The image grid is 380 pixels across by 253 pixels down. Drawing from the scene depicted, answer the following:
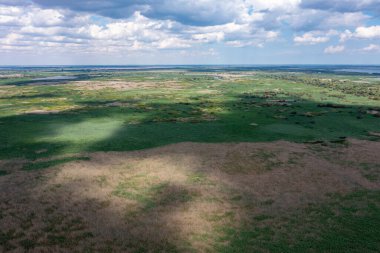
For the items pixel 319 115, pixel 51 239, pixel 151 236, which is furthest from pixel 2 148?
A: pixel 319 115

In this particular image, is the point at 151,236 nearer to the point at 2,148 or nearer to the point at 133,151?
the point at 133,151

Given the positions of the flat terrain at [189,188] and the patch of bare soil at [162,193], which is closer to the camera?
the flat terrain at [189,188]

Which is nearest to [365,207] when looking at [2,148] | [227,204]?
[227,204]

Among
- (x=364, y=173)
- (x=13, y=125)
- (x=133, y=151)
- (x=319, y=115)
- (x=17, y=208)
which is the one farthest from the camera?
(x=319, y=115)

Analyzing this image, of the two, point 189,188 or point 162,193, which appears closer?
point 162,193

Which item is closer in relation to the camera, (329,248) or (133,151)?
(329,248)

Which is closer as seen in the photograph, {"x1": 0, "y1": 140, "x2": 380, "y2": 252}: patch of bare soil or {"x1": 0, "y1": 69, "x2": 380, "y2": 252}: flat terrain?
{"x1": 0, "y1": 69, "x2": 380, "y2": 252}: flat terrain

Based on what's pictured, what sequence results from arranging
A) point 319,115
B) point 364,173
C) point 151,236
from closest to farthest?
point 151,236, point 364,173, point 319,115
